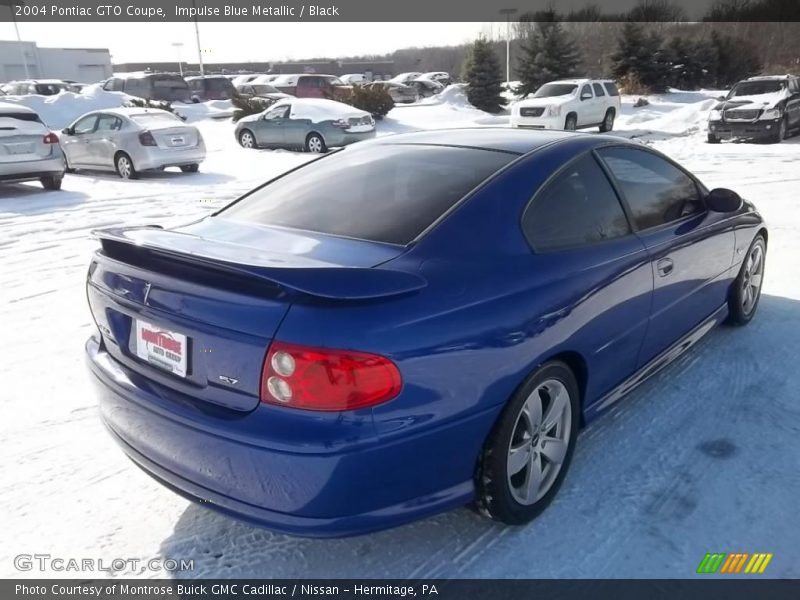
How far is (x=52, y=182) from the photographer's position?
37.2 ft

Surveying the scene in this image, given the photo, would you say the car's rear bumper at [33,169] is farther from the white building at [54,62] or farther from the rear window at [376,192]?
the white building at [54,62]

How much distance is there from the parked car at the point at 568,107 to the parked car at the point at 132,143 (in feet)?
32.8

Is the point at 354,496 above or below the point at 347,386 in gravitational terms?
below

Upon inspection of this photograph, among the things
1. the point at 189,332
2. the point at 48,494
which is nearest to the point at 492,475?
the point at 189,332

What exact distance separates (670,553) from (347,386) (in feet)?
4.90

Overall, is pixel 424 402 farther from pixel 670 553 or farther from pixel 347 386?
pixel 670 553

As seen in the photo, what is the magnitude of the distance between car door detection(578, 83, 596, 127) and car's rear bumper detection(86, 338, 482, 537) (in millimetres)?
18951

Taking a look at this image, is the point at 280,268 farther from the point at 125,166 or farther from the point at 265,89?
the point at 265,89

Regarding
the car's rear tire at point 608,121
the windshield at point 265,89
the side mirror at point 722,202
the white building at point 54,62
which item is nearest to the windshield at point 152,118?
the side mirror at point 722,202

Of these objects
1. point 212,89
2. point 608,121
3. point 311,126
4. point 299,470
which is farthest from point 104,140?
point 212,89

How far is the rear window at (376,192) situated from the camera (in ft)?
9.00

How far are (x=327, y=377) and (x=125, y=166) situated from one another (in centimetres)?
1206

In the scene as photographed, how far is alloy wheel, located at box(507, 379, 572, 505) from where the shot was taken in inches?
104

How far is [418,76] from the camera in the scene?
46938mm
